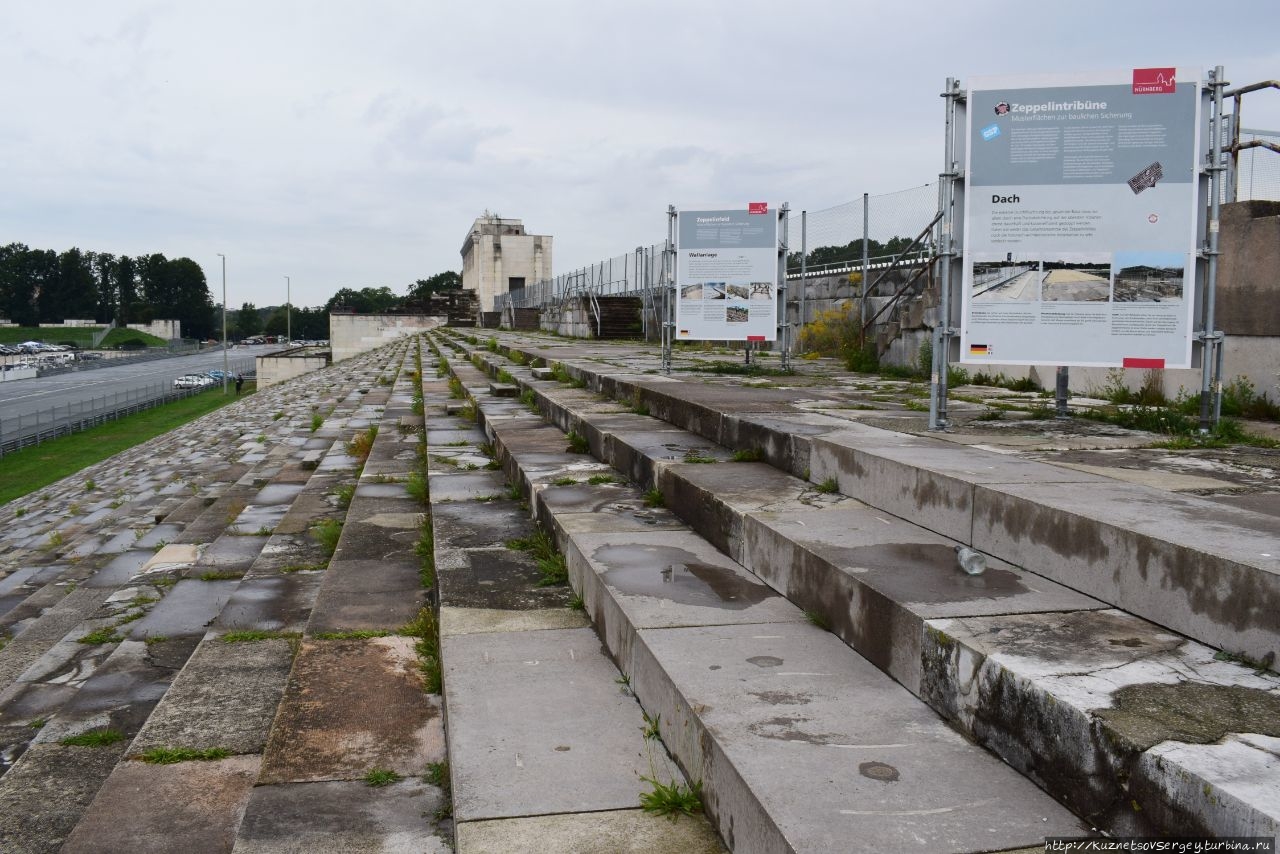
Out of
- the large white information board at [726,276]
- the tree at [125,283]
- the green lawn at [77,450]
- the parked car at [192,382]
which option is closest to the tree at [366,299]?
the tree at [125,283]

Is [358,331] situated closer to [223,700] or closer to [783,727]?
[223,700]

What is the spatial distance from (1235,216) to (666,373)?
5412 mm

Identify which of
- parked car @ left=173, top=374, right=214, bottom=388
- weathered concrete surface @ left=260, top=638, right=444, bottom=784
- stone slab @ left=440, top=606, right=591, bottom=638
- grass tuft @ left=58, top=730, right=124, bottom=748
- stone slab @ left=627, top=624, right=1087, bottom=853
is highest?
stone slab @ left=627, top=624, right=1087, bottom=853

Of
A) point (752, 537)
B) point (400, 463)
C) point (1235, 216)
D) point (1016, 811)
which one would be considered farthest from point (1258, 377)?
point (400, 463)

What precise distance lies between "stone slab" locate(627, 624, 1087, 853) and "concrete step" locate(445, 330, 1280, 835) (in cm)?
9

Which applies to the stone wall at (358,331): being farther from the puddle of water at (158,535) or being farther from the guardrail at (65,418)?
the puddle of water at (158,535)

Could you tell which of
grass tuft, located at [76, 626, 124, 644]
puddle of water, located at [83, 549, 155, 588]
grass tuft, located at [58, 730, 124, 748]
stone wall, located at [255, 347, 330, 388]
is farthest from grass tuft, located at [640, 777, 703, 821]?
stone wall, located at [255, 347, 330, 388]

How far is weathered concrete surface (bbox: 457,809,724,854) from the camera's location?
229 centimetres

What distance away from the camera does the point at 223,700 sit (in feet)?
12.2

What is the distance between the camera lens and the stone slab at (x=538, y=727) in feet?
8.31

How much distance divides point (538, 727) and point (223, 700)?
1500 mm

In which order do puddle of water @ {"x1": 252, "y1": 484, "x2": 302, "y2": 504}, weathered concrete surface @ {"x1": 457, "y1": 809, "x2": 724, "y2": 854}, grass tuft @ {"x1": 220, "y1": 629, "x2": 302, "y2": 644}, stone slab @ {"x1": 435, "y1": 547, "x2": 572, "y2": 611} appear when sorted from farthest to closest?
puddle of water @ {"x1": 252, "y1": 484, "x2": 302, "y2": 504}
grass tuft @ {"x1": 220, "y1": 629, "x2": 302, "y2": 644}
stone slab @ {"x1": 435, "y1": 547, "x2": 572, "y2": 611}
weathered concrete surface @ {"x1": 457, "y1": 809, "x2": 724, "y2": 854}

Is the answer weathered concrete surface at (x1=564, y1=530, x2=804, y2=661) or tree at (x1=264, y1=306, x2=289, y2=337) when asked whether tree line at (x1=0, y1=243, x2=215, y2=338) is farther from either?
weathered concrete surface at (x1=564, y1=530, x2=804, y2=661)

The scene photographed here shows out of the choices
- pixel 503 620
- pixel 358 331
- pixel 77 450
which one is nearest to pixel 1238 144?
pixel 503 620
